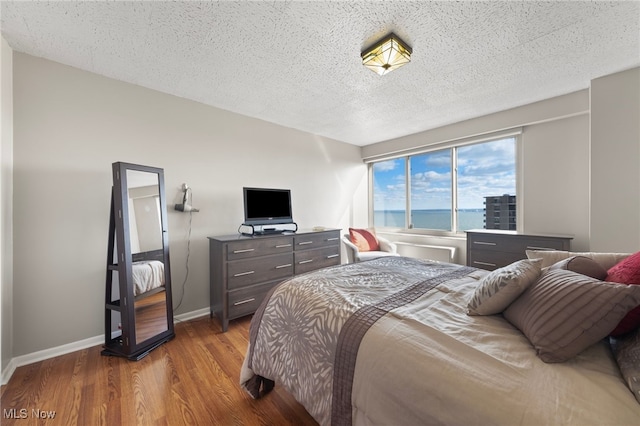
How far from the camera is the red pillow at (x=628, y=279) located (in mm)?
842

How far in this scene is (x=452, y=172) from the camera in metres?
3.89

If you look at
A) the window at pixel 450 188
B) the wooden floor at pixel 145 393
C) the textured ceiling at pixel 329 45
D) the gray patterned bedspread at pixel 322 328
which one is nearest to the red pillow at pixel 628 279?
the gray patterned bedspread at pixel 322 328

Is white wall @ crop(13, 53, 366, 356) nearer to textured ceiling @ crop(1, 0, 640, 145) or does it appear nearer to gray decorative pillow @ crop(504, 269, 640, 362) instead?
textured ceiling @ crop(1, 0, 640, 145)

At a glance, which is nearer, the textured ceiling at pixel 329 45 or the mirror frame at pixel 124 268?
the textured ceiling at pixel 329 45

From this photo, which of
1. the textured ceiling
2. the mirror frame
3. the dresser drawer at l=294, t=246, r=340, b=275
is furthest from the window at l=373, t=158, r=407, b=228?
the mirror frame

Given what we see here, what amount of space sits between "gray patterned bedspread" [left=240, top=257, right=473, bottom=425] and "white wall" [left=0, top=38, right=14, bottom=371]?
179cm

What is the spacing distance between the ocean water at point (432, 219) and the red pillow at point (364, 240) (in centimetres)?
97

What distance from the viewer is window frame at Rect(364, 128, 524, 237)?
3.20m

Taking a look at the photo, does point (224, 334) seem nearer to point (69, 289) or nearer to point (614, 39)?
point (69, 289)

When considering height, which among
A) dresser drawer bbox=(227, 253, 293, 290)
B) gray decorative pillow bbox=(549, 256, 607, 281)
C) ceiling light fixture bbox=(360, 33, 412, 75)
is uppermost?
ceiling light fixture bbox=(360, 33, 412, 75)

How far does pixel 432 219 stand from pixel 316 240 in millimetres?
2188

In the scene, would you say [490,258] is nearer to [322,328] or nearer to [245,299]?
[322,328]

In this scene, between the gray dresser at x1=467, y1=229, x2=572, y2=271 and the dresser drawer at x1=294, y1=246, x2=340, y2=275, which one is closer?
the gray dresser at x1=467, y1=229, x2=572, y2=271

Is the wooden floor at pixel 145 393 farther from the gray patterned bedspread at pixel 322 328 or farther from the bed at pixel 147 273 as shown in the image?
the bed at pixel 147 273
